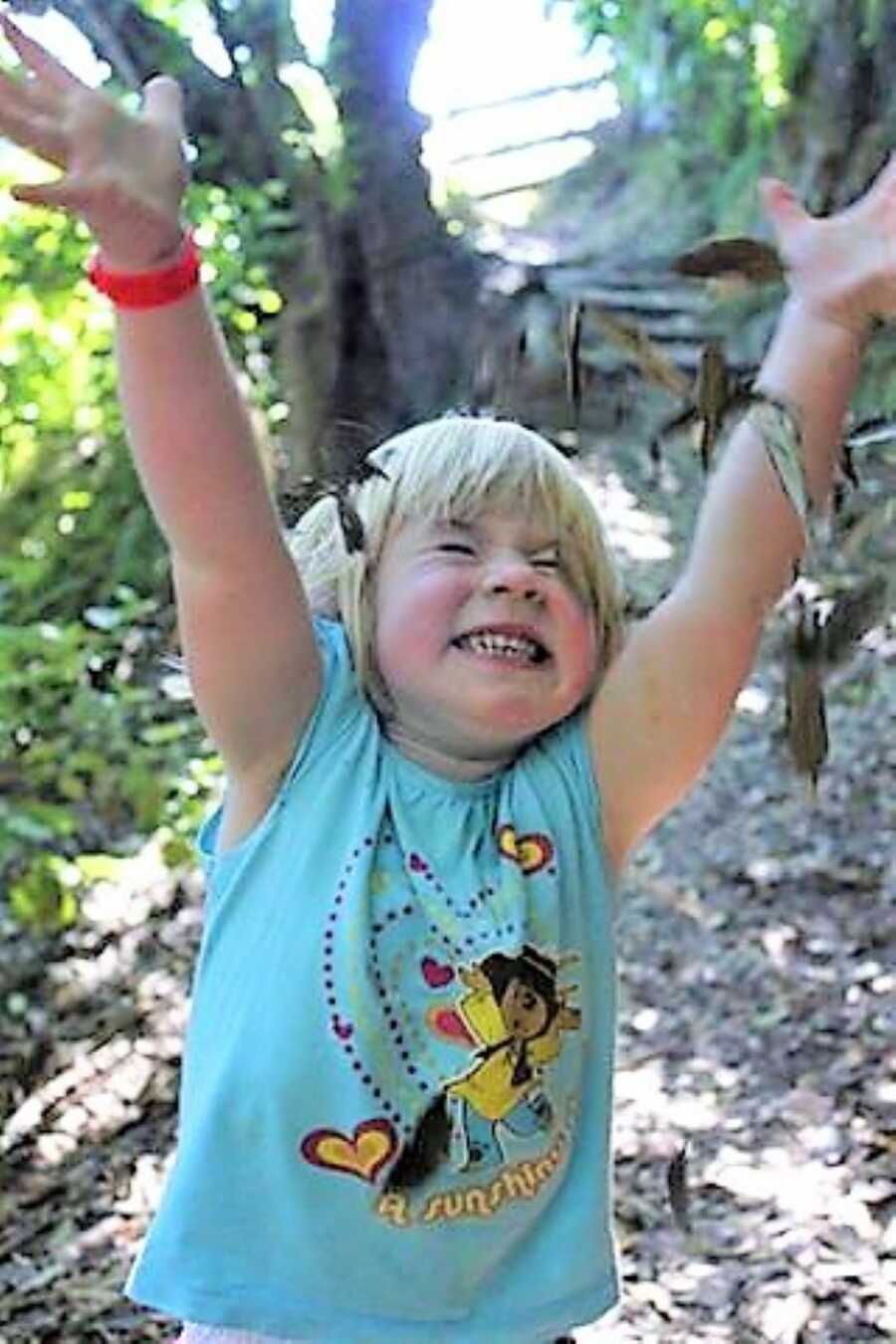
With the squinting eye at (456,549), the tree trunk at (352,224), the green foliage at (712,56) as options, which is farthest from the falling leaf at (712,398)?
the green foliage at (712,56)

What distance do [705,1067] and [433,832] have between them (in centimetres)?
165

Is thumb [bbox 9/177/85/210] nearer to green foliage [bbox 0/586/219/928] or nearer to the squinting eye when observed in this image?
the squinting eye

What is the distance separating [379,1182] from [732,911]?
211cm

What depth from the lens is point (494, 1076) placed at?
113 cm

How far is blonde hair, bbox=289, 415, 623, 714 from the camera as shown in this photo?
1.20 metres

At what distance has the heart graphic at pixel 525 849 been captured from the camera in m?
1.16

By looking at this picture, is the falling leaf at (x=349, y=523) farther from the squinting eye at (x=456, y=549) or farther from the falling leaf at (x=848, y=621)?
the falling leaf at (x=848, y=621)

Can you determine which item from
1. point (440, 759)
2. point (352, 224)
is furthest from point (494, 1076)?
point (352, 224)

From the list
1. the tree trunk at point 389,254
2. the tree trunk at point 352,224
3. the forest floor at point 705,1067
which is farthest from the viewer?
the tree trunk at point 389,254

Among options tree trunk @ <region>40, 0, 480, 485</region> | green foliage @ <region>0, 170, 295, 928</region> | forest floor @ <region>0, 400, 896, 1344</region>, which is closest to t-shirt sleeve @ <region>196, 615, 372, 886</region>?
forest floor @ <region>0, 400, 896, 1344</region>

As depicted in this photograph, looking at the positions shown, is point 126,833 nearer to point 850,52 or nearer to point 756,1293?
point 756,1293

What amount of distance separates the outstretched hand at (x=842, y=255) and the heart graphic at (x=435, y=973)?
377mm

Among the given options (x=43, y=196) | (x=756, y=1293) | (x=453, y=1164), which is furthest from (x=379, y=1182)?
(x=756, y=1293)

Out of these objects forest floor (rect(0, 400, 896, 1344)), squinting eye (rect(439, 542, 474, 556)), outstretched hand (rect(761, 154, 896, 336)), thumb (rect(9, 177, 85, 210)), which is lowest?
forest floor (rect(0, 400, 896, 1344))
